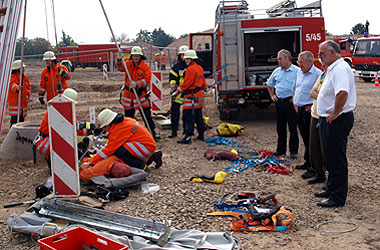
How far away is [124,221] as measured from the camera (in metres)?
3.91

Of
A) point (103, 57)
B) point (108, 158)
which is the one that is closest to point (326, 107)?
point (108, 158)

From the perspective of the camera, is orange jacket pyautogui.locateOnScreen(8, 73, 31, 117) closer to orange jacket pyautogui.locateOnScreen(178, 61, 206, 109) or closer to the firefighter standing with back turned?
the firefighter standing with back turned

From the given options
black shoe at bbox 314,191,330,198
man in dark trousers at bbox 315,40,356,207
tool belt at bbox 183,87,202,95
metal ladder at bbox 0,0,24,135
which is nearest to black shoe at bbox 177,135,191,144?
tool belt at bbox 183,87,202,95

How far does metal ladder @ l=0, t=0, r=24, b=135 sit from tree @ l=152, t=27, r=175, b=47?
74.4 meters

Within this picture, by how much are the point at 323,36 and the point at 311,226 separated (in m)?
6.77

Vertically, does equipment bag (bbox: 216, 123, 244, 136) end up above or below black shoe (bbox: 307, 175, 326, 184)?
above

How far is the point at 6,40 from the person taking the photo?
3152 millimetres

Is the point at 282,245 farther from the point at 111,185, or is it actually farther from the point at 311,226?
the point at 111,185

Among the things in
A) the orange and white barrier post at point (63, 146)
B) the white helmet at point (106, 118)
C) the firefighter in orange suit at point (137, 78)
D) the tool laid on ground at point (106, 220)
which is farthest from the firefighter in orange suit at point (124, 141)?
the firefighter in orange suit at point (137, 78)

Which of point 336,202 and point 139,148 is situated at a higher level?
point 139,148

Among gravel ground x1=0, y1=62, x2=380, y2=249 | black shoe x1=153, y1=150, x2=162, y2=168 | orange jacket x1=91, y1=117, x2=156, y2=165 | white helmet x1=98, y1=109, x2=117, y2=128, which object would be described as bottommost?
gravel ground x1=0, y1=62, x2=380, y2=249

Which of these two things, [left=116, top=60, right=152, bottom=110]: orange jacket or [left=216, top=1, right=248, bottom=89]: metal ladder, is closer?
[left=116, top=60, right=152, bottom=110]: orange jacket

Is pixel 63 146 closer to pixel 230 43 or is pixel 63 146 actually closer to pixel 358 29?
pixel 230 43

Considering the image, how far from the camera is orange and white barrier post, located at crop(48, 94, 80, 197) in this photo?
4.30 meters
